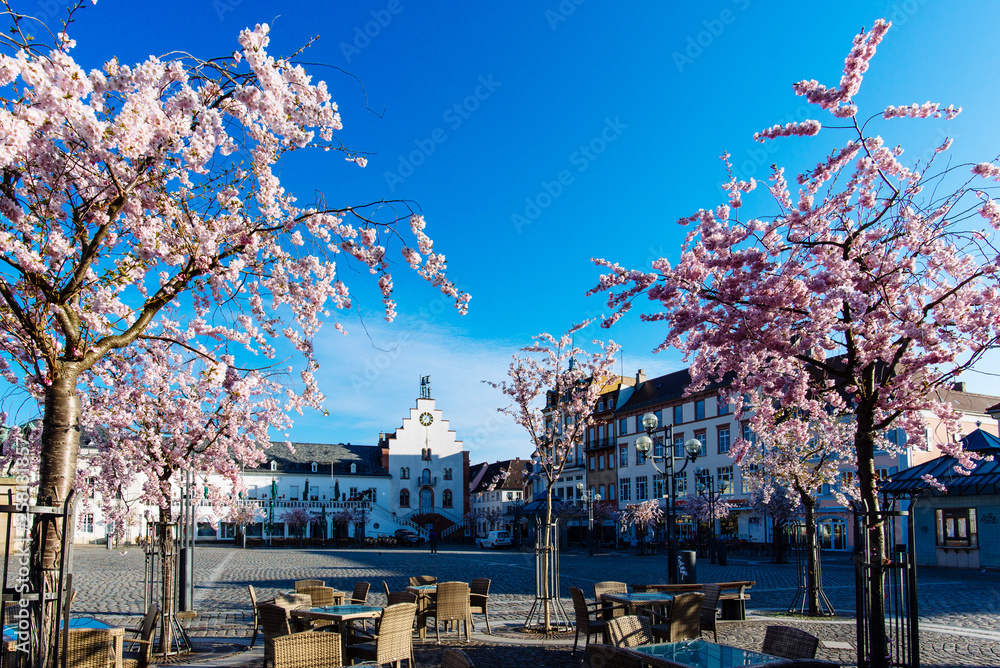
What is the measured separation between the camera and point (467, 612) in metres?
12.3

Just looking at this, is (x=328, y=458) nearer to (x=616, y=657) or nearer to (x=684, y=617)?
(x=684, y=617)

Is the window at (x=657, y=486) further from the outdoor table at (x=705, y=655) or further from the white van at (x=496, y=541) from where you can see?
the outdoor table at (x=705, y=655)

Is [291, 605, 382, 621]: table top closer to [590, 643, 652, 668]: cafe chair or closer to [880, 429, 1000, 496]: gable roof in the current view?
[590, 643, 652, 668]: cafe chair

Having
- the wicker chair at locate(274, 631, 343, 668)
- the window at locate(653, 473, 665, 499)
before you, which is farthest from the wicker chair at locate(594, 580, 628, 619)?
the window at locate(653, 473, 665, 499)

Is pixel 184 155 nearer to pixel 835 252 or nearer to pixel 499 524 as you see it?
pixel 835 252

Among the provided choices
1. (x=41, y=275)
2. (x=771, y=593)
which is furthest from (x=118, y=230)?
(x=771, y=593)

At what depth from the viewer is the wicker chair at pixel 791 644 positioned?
7.19 metres

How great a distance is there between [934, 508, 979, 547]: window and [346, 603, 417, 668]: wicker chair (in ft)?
102

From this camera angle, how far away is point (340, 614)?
32.7 ft

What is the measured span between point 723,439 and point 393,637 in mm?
46656

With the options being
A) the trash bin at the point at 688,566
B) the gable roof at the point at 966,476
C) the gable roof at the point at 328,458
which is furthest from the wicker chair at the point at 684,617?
the gable roof at the point at 328,458

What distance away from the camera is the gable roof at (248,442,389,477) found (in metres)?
71.2

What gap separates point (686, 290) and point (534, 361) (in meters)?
9.08

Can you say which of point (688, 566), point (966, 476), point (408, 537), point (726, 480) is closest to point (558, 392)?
point (688, 566)
